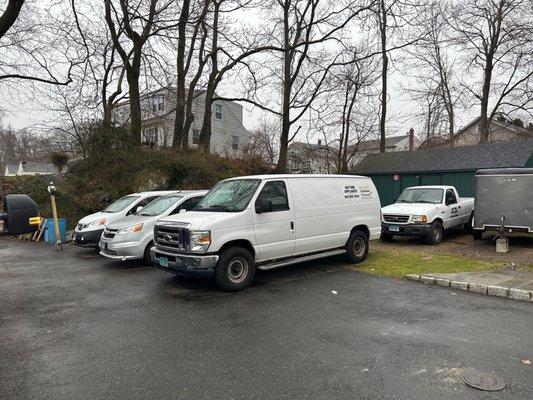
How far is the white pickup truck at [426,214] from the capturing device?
1241 centimetres

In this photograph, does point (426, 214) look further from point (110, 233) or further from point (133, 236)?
point (110, 233)

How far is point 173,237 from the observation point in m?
7.36

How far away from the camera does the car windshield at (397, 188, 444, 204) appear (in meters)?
13.6

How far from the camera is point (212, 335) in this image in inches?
200

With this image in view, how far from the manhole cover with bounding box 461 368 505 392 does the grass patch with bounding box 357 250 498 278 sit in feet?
14.9

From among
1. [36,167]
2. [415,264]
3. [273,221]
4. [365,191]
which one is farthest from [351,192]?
[36,167]

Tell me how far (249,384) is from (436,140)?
36.9 metres

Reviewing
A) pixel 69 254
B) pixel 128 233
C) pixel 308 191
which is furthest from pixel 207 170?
pixel 308 191

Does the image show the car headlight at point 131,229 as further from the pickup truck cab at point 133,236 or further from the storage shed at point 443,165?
the storage shed at point 443,165

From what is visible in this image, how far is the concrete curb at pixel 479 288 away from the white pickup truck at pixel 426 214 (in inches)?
183

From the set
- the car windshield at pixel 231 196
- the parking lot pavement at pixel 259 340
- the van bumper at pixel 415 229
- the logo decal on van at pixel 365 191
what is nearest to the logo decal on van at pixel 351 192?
the logo decal on van at pixel 365 191

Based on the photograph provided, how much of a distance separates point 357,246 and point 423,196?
17.7ft

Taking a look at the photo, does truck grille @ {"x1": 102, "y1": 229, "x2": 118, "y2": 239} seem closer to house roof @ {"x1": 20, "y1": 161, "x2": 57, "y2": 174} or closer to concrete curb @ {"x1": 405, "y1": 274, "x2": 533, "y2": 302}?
concrete curb @ {"x1": 405, "y1": 274, "x2": 533, "y2": 302}

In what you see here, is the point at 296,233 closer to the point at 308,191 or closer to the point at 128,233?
the point at 308,191
